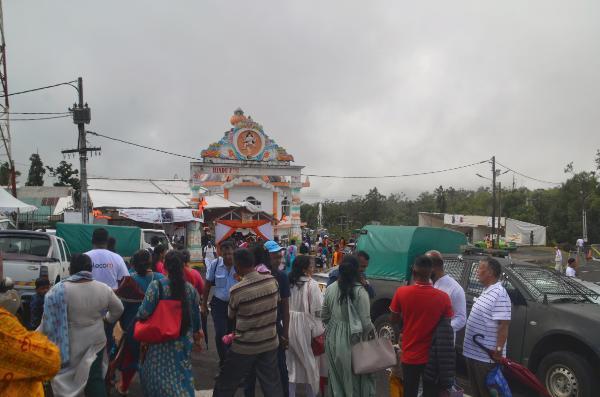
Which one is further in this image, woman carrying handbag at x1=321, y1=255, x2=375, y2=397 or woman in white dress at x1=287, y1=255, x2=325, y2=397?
woman in white dress at x1=287, y1=255, x2=325, y2=397

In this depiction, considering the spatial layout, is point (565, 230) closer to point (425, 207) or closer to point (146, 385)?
point (425, 207)

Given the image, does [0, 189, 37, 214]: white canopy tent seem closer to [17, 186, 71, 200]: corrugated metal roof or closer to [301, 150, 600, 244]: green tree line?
[301, 150, 600, 244]: green tree line

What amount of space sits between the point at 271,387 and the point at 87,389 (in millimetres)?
1746

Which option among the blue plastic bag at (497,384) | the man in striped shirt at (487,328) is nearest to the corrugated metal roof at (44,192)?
the man in striped shirt at (487,328)

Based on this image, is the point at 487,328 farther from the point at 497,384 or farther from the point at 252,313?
the point at 252,313

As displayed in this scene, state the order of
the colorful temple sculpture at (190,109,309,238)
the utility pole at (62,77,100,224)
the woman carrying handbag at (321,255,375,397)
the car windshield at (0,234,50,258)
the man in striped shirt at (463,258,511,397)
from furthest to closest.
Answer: the colorful temple sculpture at (190,109,309,238), the utility pole at (62,77,100,224), the car windshield at (0,234,50,258), the woman carrying handbag at (321,255,375,397), the man in striped shirt at (463,258,511,397)

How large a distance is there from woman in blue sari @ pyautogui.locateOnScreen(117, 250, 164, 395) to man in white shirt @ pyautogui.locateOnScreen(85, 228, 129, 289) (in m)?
1.05

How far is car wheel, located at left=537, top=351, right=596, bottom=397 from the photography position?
17.4 ft

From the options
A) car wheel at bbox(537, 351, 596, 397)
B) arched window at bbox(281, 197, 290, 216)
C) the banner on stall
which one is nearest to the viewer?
car wheel at bbox(537, 351, 596, 397)

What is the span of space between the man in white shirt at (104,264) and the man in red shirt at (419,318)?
3855mm

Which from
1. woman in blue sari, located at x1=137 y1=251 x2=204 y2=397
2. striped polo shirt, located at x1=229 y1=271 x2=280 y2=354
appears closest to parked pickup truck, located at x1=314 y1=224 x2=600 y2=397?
striped polo shirt, located at x1=229 y1=271 x2=280 y2=354

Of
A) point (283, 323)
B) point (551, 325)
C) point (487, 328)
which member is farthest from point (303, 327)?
point (551, 325)

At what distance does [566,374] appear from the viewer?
5.51 m

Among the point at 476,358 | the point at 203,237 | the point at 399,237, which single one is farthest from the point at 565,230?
the point at 476,358
